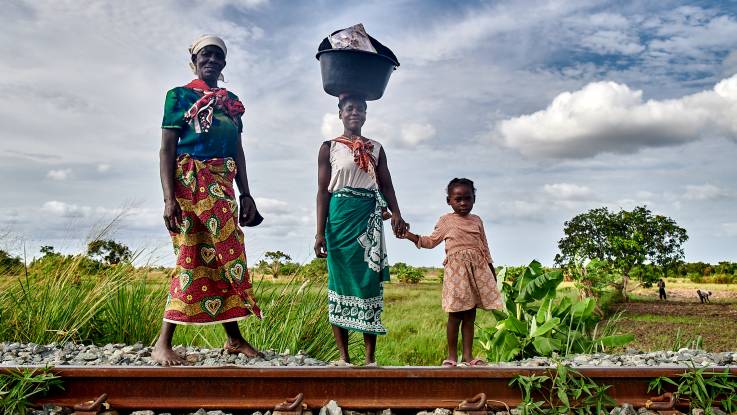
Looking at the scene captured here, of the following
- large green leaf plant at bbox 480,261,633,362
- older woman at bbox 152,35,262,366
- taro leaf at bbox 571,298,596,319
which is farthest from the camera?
taro leaf at bbox 571,298,596,319

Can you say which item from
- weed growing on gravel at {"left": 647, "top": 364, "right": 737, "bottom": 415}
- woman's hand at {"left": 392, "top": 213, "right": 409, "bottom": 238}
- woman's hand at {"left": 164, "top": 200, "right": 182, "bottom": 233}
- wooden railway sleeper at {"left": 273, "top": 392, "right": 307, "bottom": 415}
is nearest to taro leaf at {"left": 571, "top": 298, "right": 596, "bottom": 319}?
woman's hand at {"left": 392, "top": 213, "right": 409, "bottom": 238}

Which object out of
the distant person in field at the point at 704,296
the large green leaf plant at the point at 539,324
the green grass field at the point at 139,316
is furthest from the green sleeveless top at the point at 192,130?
the distant person in field at the point at 704,296

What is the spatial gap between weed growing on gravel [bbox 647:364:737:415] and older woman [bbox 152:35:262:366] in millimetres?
2606

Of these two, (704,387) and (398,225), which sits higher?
(398,225)

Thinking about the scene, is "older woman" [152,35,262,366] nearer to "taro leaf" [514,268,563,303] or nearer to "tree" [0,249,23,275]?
"taro leaf" [514,268,563,303]

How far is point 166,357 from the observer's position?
4.28 metres

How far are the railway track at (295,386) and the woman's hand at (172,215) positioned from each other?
1090 millimetres

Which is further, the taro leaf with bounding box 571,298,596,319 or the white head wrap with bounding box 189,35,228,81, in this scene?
the taro leaf with bounding box 571,298,596,319

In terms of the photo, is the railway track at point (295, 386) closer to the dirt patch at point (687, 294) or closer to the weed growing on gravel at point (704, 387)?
the weed growing on gravel at point (704, 387)

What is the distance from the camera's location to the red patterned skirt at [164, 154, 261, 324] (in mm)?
4363

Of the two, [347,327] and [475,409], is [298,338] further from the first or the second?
[475,409]

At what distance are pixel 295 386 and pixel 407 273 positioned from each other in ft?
53.4

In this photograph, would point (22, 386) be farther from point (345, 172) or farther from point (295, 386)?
point (345, 172)

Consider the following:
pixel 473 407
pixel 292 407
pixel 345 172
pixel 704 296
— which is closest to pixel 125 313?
pixel 345 172
